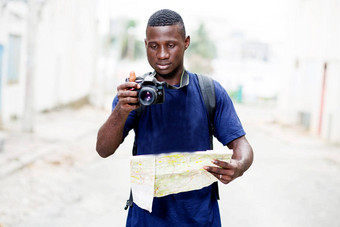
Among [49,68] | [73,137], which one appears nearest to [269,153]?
[73,137]

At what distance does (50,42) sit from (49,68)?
0.82 meters

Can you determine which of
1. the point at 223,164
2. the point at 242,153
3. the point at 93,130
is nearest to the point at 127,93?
the point at 223,164

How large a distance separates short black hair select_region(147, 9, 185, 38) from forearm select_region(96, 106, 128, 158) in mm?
393

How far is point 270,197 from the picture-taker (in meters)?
5.74

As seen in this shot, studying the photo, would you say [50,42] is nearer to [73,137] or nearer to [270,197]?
[73,137]

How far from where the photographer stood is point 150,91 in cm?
165

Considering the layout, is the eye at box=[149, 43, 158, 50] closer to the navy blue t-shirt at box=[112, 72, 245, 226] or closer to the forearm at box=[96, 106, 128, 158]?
the navy blue t-shirt at box=[112, 72, 245, 226]

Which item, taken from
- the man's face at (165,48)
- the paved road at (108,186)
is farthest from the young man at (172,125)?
the paved road at (108,186)

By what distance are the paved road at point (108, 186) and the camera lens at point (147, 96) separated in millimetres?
3201

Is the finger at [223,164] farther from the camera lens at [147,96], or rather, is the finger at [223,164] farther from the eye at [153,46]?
the eye at [153,46]

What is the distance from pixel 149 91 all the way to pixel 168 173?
14.4 inches

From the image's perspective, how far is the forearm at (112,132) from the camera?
1.78 metres

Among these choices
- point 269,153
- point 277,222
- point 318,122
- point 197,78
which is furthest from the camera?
point 318,122

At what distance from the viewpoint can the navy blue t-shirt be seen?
1.84m
